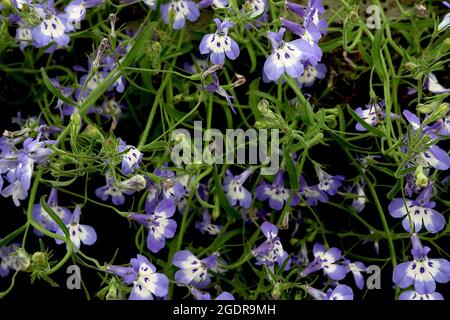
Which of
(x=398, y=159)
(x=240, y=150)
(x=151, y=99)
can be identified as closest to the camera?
(x=398, y=159)

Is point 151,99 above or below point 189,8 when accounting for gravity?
below

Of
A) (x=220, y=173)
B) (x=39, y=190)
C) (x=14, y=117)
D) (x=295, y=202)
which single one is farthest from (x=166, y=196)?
(x=14, y=117)

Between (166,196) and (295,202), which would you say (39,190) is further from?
(295,202)

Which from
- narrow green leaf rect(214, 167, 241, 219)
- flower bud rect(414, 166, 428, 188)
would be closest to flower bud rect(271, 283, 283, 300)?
narrow green leaf rect(214, 167, 241, 219)

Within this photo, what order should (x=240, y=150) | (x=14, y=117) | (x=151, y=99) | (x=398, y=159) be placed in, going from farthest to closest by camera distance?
1. (x=14, y=117)
2. (x=151, y=99)
3. (x=240, y=150)
4. (x=398, y=159)

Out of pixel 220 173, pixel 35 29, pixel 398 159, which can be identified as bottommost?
pixel 220 173

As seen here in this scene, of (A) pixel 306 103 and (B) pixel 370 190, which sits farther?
(B) pixel 370 190

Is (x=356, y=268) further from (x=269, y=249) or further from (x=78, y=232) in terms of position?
(x=78, y=232)
